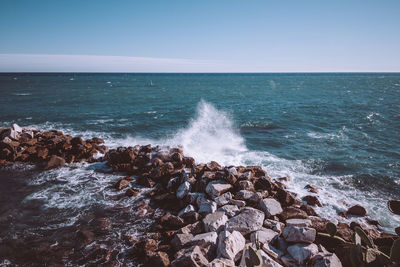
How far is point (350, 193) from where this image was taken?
10516 millimetres

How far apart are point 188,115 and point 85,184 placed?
18.5 m

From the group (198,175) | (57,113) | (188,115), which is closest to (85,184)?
(198,175)

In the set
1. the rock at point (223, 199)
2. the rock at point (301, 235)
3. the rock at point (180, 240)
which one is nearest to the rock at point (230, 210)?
the rock at point (223, 199)

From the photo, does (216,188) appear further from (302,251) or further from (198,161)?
(198,161)

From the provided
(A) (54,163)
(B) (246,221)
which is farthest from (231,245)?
(A) (54,163)

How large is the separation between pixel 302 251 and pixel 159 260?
12.9 feet

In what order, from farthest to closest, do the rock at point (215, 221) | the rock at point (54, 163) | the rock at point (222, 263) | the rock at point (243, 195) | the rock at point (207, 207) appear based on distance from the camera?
the rock at point (54, 163), the rock at point (243, 195), the rock at point (207, 207), the rock at point (215, 221), the rock at point (222, 263)

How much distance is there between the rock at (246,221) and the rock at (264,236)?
0.27 metres

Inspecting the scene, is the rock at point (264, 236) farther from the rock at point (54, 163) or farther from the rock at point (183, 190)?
the rock at point (54, 163)

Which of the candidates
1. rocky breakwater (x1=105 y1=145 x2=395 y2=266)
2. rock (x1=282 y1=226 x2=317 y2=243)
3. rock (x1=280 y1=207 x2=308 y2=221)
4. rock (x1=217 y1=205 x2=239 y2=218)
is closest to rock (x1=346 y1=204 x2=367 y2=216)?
rocky breakwater (x1=105 y1=145 x2=395 y2=266)

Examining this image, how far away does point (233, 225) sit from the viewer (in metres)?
6.70

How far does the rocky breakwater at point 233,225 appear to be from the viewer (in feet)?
18.1

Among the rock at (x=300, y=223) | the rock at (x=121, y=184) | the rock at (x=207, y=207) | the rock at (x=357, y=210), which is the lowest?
the rock at (x=357, y=210)

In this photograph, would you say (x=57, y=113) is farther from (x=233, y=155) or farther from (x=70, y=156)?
(x=233, y=155)
